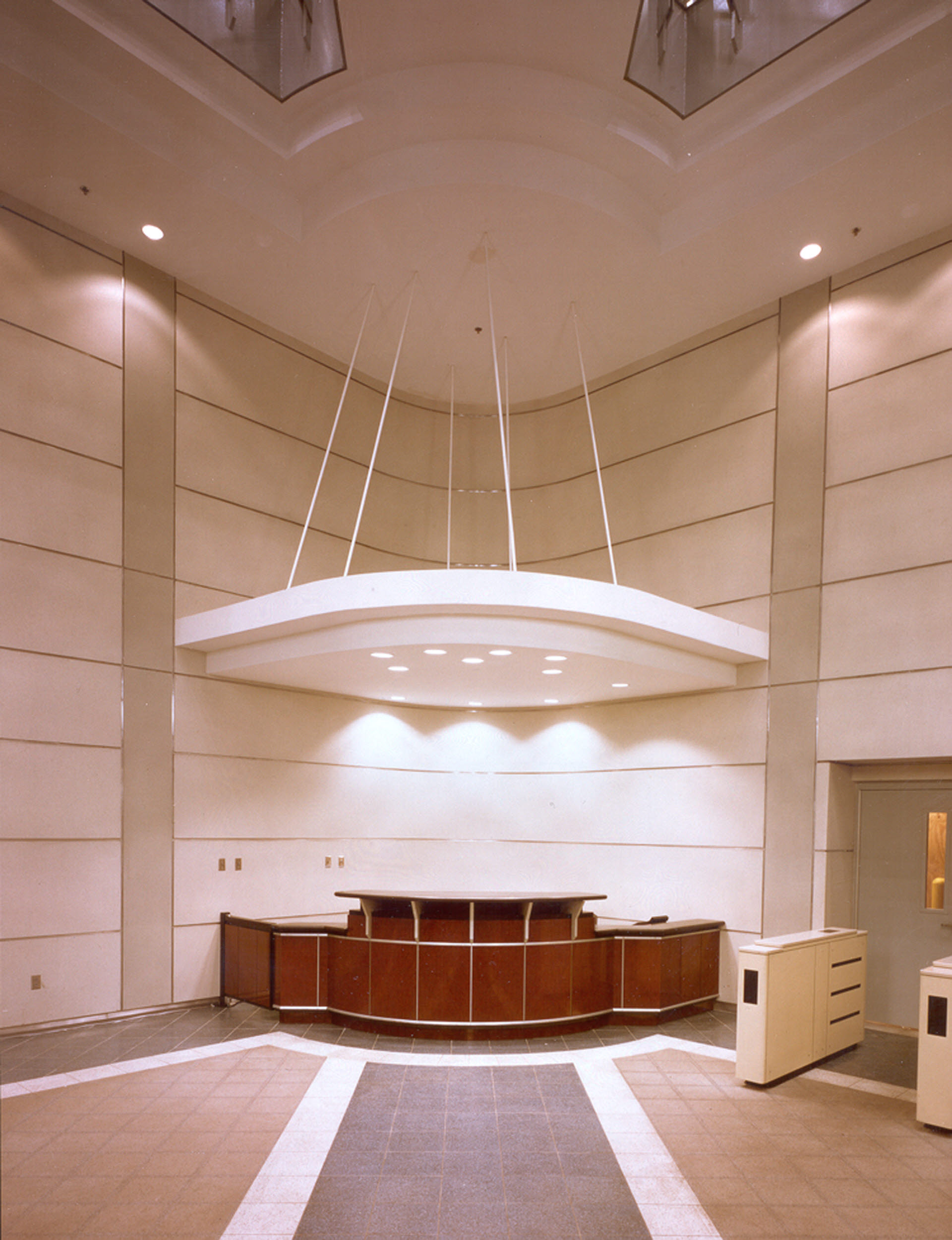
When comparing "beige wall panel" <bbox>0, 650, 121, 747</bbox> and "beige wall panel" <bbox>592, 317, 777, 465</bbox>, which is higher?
"beige wall panel" <bbox>592, 317, 777, 465</bbox>

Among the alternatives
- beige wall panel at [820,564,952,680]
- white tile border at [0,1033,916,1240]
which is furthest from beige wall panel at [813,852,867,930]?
beige wall panel at [820,564,952,680]

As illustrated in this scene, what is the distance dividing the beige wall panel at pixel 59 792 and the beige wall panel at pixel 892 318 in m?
8.27

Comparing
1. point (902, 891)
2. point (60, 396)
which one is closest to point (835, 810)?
point (902, 891)

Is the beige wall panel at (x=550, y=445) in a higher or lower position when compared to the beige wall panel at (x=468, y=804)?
higher

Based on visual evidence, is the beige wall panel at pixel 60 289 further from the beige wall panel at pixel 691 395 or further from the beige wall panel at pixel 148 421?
the beige wall panel at pixel 691 395

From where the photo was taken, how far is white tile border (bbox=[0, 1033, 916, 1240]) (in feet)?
11.9

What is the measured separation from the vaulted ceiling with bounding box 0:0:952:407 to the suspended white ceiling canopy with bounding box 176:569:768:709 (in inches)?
136

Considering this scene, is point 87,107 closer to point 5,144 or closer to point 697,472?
point 5,144

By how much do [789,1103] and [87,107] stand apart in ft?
31.0

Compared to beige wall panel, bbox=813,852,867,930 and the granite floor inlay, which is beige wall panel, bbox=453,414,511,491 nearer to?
beige wall panel, bbox=813,852,867,930

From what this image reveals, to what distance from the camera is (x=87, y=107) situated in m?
6.84

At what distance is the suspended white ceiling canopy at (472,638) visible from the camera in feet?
22.3

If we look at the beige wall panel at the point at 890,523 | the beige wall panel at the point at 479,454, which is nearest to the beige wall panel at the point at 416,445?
the beige wall panel at the point at 479,454

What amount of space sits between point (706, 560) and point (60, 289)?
23.7 feet
